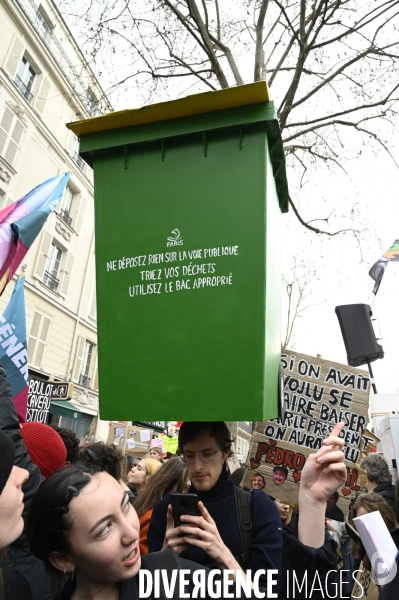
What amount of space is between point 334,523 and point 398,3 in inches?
235

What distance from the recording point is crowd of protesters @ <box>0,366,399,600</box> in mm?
1276

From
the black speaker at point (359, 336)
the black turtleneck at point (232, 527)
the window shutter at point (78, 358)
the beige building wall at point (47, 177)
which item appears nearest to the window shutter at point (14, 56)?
the beige building wall at point (47, 177)

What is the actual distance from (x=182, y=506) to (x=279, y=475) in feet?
5.00

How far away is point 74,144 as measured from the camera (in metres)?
18.1

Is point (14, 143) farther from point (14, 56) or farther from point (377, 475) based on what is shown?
point (377, 475)

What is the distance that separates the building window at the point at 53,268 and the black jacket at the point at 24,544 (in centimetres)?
1550

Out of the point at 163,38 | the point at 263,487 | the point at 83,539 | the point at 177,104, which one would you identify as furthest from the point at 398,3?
the point at 83,539

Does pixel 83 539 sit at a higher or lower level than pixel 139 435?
lower

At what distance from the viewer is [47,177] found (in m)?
15.9

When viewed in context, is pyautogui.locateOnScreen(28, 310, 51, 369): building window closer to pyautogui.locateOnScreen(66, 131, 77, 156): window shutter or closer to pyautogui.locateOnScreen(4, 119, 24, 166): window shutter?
pyautogui.locateOnScreen(4, 119, 24, 166): window shutter

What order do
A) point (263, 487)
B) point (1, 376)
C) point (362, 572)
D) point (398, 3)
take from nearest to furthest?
1. point (1, 376)
2. point (362, 572)
3. point (263, 487)
4. point (398, 3)

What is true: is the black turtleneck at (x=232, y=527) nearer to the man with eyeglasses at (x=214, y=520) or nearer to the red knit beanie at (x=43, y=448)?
the man with eyeglasses at (x=214, y=520)

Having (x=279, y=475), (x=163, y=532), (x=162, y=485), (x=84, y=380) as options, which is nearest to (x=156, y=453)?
(x=162, y=485)

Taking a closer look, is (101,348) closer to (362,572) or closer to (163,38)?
(362,572)
